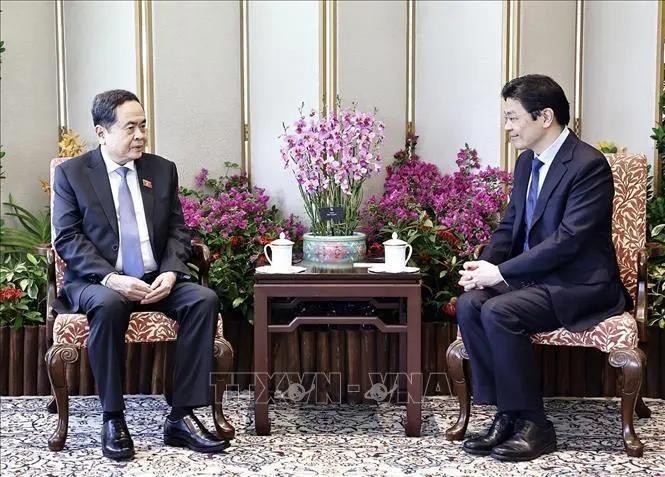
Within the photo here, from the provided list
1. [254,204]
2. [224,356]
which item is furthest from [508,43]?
[224,356]

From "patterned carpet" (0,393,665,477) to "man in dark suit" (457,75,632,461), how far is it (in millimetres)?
169

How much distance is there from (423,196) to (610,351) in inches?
61.0

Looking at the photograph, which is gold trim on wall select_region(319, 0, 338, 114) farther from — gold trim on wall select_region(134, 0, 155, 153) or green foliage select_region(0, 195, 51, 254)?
green foliage select_region(0, 195, 51, 254)

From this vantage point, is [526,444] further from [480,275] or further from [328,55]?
[328,55]

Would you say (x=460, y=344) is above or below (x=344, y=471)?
above

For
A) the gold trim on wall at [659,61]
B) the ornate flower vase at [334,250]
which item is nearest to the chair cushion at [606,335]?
the ornate flower vase at [334,250]

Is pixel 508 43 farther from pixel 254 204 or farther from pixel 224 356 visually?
pixel 224 356

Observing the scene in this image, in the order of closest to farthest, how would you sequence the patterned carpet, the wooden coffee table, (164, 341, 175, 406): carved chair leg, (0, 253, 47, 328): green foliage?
the patterned carpet → the wooden coffee table → (164, 341, 175, 406): carved chair leg → (0, 253, 47, 328): green foliage

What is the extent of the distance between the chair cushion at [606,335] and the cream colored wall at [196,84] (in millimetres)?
2222

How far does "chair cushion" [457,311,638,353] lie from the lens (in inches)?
131

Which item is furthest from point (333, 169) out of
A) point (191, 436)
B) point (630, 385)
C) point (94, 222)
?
point (630, 385)

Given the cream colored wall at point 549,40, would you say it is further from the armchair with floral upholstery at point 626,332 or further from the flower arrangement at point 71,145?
the flower arrangement at point 71,145

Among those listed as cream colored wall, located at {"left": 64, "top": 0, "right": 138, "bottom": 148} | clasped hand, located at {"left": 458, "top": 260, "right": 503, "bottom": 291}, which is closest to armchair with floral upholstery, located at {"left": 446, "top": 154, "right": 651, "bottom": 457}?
clasped hand, located at {"left": 458, "top": 260, "right": 503, "bottom": 291}

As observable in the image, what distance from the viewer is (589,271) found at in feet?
11.1
